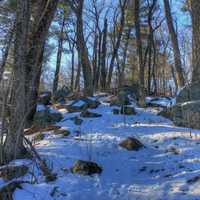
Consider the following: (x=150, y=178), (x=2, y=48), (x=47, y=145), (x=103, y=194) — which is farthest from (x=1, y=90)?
(x=150, y=178)

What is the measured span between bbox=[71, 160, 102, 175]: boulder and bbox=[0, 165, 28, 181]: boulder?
89 cm

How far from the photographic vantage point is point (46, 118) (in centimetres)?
984

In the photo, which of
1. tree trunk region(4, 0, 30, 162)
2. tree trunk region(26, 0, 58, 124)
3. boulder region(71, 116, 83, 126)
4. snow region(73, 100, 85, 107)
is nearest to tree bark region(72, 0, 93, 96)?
snow region(73, 100, 85, 107)

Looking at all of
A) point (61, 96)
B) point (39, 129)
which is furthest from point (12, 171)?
point (61, 96)

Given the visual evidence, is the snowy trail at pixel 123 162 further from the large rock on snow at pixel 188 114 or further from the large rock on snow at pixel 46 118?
the large rock on snow at pixel 46 118

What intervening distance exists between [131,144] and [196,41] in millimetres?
4325

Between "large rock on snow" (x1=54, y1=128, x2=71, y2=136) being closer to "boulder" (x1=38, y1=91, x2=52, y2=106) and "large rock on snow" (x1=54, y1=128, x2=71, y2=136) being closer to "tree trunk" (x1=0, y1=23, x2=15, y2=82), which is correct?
"tree trunk" (x1=0, y1=23, x2=15, y2=82)

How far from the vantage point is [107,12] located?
84.2ft

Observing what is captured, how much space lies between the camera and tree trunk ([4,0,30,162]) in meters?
6.79

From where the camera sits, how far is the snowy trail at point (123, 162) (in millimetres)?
5465

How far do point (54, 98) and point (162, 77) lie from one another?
19.5m

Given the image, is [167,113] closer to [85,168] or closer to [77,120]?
[77,120]

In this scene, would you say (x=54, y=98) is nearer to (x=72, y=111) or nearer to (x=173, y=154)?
(x=72, y=111)

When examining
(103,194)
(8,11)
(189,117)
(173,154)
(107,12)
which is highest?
(107,12)
